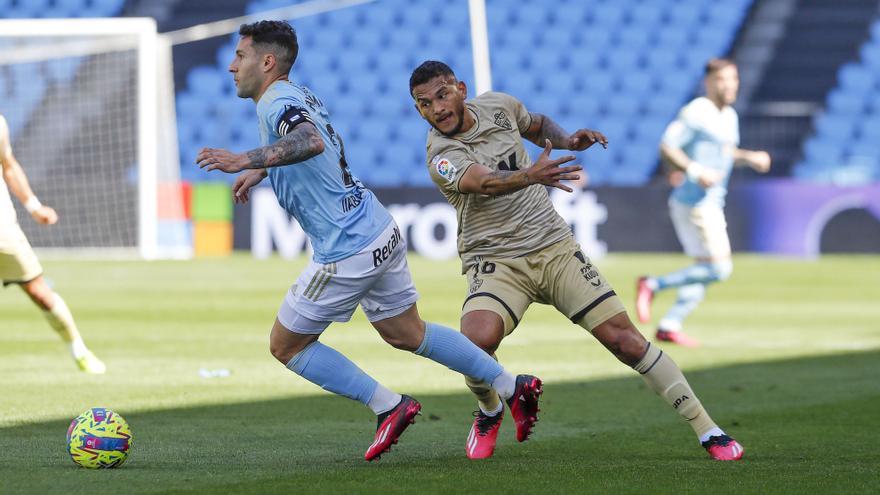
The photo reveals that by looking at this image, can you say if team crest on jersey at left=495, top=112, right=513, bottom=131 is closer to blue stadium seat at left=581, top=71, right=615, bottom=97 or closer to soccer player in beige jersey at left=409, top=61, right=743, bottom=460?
soccer player in beige jersey at left=409, top=61, right=743, bottom=460

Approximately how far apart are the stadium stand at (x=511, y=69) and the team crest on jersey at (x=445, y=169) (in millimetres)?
20245

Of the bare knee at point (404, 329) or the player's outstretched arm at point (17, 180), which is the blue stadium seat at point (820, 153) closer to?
the player's outstretched arm at point (17, 180)

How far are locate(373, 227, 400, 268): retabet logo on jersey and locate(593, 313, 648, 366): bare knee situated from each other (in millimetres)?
1022

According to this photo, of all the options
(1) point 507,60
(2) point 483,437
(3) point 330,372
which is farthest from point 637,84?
(3) point 330,372

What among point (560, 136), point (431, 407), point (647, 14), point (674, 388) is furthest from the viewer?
point (647, 14)

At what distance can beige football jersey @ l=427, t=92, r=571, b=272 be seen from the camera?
20.7 ft

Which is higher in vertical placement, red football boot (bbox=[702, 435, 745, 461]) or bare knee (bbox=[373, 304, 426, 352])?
bare knee (bbox=[373, 304, 426, 352])

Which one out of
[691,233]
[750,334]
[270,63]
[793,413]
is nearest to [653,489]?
[270,63]

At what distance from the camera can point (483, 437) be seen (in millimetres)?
6156

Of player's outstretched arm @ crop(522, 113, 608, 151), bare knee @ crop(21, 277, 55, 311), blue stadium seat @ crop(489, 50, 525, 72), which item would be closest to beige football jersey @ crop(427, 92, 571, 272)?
player's outstretched arm @ crop(522, 113, 608, 151)

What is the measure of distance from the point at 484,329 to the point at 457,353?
0.35m

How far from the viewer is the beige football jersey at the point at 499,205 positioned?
6301 millimetres

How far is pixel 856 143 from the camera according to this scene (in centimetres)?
2645

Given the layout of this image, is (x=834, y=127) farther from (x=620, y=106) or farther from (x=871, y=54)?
(x=620, y=106)
